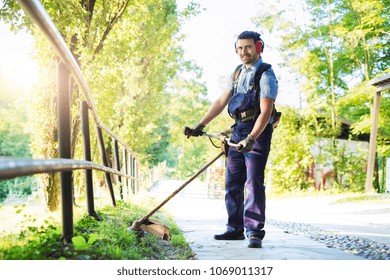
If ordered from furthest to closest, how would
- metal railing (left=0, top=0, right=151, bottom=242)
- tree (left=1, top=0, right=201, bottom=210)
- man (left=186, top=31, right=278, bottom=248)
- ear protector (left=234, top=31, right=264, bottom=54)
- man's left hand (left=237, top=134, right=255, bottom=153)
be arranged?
tree (left=1, top=0, right=201, bottom=210) < ear protector (left=234, top=31, right=264, bottom=54) < man (left=186, top=31, right=278, bottom=248) < man's left hand (left=237, top=134, right=255, bottom=153) < metal railing (left=0, top=0, right=151, bottom=242)

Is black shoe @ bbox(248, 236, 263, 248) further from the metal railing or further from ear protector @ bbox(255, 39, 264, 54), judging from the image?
ear protector @ bbox(255, 39, 264, 54)

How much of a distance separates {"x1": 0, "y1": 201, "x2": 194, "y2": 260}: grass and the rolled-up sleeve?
0.99 m

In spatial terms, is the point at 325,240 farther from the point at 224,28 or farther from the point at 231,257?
the point at 224,28

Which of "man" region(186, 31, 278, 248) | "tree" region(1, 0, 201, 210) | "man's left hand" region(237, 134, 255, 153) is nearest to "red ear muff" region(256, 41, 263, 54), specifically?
"man" region(186, 31, 278, 248)

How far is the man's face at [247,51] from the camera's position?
2.88 metres

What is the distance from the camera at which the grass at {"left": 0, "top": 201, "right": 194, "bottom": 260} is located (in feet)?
5.40

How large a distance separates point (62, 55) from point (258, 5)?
12907 mm

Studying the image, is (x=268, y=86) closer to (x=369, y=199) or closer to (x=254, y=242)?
(x=254, y=242)

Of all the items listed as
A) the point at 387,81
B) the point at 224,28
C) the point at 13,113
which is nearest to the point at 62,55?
the point at 13,113

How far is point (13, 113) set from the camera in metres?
5.69

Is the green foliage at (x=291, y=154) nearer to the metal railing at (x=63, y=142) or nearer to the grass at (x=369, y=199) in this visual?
the grass at (x=369, y=199)

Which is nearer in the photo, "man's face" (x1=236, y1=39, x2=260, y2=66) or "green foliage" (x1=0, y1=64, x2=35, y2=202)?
"man's face" (x1=236, y1=39, x2=260, y2=66)

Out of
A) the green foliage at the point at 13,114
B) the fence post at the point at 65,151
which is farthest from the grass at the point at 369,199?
the fence post at the point at 65,151

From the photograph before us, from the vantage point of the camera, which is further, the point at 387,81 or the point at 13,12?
the point at 387,81
